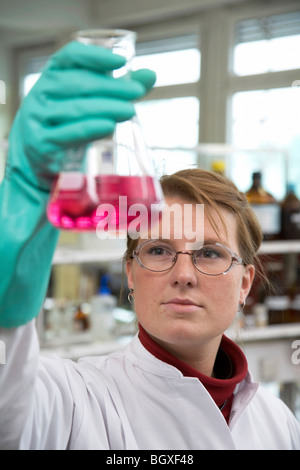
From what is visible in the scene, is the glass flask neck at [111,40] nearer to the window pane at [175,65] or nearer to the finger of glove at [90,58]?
the finger of glove at [90,58]

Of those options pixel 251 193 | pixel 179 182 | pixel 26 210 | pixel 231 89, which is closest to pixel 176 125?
pixel 231 89

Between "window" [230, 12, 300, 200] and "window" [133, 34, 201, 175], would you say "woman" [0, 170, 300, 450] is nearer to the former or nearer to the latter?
"window" [230, 12, 300, 200]

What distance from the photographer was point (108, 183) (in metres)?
0.69

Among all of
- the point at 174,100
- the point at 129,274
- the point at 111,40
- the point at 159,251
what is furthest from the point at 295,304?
the point at 111,40

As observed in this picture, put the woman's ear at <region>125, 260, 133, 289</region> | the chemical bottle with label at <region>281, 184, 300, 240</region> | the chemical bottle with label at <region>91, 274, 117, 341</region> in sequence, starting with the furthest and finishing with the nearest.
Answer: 1. the chemical bottle with label at <region>281, 184, 300, 240</region>
2. the chemical bottle with label at <region>91, 274, 117, 341</region>
3. the woman's ear at <region>125, 260, 133, 289</region>

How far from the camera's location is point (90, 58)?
0.69 meters

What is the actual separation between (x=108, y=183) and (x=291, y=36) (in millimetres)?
4104

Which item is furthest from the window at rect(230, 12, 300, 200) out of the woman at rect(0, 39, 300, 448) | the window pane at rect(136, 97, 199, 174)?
the woman at rect(0, 39, 300, 448)

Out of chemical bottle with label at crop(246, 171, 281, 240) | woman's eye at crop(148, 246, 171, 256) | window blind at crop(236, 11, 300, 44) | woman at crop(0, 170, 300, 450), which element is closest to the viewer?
woman at crop(0, 170, 300, 450)

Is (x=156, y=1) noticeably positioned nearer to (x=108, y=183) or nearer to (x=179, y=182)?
(x=179, y=182)

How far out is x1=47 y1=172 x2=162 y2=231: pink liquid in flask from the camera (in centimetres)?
67

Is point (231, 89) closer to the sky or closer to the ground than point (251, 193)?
closer to the sky

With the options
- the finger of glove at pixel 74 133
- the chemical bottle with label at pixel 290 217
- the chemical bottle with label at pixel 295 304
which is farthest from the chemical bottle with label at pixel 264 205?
the finger of glove at pixel 74 133

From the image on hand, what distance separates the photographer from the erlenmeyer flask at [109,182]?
68cm
